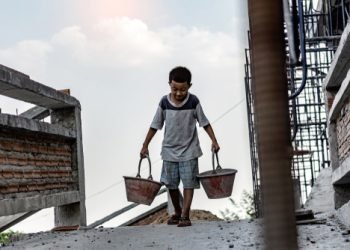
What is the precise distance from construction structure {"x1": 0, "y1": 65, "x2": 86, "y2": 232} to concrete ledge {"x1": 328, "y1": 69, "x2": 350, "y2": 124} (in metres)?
3.04

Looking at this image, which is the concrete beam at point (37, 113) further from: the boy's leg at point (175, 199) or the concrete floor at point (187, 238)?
the boy's leg at point (175, 199)

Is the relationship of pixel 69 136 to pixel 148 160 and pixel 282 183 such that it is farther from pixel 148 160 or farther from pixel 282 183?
pixel 282 183

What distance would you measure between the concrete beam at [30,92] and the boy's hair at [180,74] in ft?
5.13

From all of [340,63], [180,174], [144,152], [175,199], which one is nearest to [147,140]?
[144,152]

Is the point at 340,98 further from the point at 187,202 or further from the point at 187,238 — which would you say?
the point at 187,238

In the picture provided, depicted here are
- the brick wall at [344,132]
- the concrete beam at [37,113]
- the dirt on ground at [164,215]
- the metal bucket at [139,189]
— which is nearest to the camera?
the metal bucket at [139,189]

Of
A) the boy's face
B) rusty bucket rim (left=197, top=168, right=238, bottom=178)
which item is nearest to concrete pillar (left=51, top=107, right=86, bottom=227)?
the boy's face

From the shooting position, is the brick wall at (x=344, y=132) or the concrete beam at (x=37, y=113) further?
the concrete beam at (x=37, y=113)

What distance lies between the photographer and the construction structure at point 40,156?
20.9ft

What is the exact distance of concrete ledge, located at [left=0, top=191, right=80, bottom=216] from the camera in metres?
6.09

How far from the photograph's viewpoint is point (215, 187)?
5625 mm

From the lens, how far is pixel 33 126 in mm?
6988

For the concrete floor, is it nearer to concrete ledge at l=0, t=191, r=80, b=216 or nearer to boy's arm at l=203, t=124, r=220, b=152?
concrete ledge at l=0, t=191, r=80, b=216

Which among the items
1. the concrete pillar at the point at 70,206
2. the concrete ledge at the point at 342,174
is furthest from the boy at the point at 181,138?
the concrete pillar at the point at 70,206
